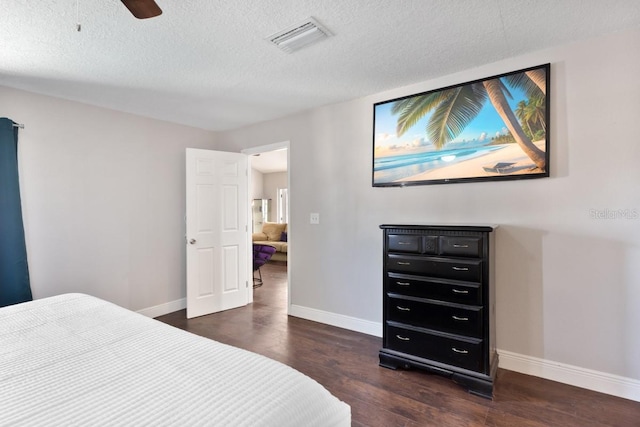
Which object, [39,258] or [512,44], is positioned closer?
[512,44]

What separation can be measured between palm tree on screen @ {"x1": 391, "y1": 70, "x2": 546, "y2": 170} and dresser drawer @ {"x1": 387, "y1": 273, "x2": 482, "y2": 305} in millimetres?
1026

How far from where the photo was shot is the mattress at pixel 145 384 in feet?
2.71

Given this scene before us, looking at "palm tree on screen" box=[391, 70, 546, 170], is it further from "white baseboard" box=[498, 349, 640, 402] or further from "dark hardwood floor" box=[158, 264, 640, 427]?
"dark hardwood floor" box=[158, 264, 640, 427]

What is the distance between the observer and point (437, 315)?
2.27m

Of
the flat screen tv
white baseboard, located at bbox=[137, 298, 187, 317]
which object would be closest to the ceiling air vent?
the flat screen tv

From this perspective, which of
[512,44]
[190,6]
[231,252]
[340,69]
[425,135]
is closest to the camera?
[190,6]

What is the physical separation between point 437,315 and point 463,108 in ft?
5.39

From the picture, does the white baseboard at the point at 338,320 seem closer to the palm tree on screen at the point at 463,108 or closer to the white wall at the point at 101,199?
the white wall at the point at 101,199

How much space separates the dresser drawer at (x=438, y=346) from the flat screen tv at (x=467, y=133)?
1232 millimetres

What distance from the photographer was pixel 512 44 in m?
2.18

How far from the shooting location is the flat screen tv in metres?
2.29

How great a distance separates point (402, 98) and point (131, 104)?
2.74 meters

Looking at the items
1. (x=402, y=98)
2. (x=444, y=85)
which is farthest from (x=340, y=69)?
(x=444, y=85)

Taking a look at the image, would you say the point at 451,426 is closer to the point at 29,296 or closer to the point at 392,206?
the point at 392,206
